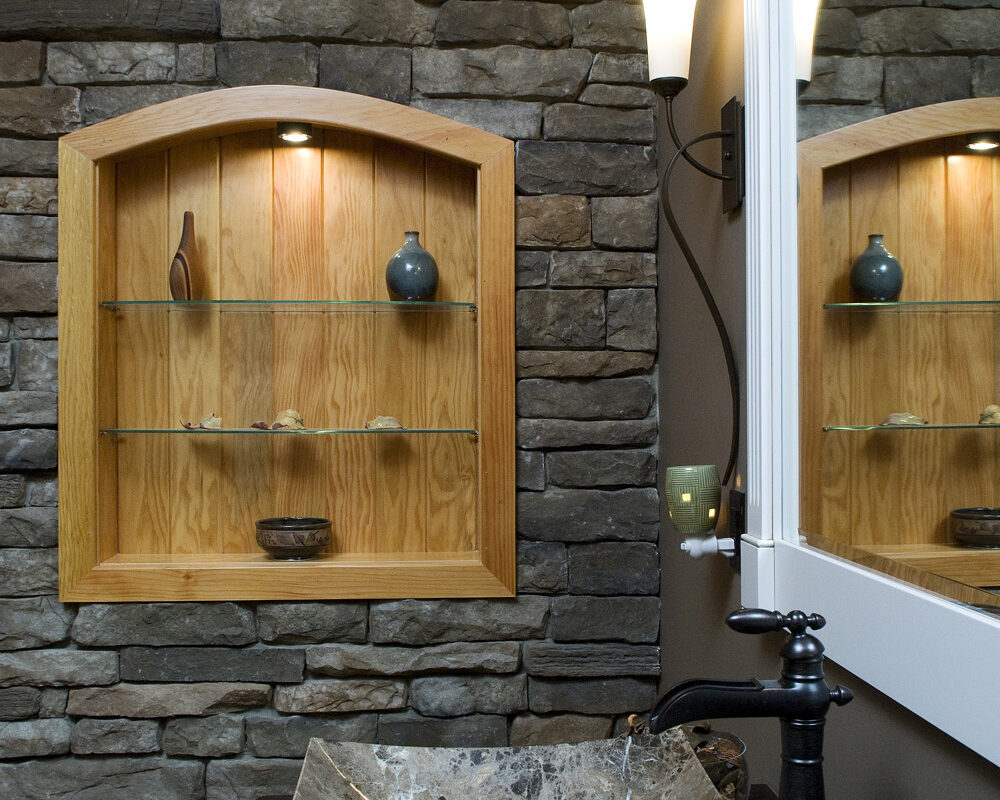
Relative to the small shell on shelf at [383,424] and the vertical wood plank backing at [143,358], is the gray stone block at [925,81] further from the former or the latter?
the vertical wood plank backing at [143,358]

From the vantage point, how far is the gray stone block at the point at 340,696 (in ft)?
7.01

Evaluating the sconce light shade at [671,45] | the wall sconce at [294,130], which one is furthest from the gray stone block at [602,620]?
the wall sconce at [294,130]

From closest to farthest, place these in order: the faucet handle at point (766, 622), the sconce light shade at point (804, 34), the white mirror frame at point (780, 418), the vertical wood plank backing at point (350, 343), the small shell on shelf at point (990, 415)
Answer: the small shell on shelf at point (990, 415) → the faucet handle at point (766, 622) → the white mirror frame at point (780, 418) → the sconce light shade at point (804, 34) → the vertical wood plank backing at point (350, 343)

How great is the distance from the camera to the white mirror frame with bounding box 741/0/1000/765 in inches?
41.2

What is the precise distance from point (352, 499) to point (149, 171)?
1012 mm

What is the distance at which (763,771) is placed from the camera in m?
1.54

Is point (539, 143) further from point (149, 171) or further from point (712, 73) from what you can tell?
point (149, 171)

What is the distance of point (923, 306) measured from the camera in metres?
0.90

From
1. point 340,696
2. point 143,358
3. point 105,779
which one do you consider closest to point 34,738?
point 105,779

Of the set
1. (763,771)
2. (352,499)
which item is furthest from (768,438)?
(352,499)

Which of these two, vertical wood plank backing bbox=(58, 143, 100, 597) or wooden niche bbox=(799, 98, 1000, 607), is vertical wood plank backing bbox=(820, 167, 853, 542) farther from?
vertical wood plank backing bbox=(58, 143, 100, 597)

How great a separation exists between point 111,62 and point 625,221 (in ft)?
4.36

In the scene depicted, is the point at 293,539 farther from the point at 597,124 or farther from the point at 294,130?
the point at 597,124

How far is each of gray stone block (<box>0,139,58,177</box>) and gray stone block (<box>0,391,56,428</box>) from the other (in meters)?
0.55
